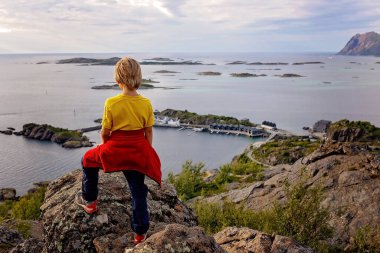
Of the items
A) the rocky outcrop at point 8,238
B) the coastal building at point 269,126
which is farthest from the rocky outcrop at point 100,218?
the coastal building at point 269,126

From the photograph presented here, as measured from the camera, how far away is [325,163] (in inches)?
1247

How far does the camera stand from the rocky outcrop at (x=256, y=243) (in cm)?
1023

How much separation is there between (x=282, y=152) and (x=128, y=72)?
78646 mm

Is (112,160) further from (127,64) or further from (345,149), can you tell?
(345,149)

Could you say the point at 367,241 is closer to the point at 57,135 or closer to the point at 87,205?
the point at 87,205

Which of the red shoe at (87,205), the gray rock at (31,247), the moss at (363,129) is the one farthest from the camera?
the moss at (363,129)

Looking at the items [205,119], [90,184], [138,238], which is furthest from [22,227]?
[205,119]

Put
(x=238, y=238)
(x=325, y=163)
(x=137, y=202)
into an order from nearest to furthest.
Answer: (x=137, y=202) → (x=238, y=238) → (x=325, y=163)

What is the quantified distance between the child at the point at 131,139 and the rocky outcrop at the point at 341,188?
43.3ft

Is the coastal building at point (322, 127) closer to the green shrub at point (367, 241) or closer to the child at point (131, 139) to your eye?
the green shrub at point (367, 241)

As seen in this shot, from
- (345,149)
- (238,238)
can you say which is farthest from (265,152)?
(238,238)

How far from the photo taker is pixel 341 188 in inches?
1082

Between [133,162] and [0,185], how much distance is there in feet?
245

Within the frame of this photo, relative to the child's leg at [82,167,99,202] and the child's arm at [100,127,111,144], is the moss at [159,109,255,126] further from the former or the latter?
the child's arm at [100,127,111,144]
